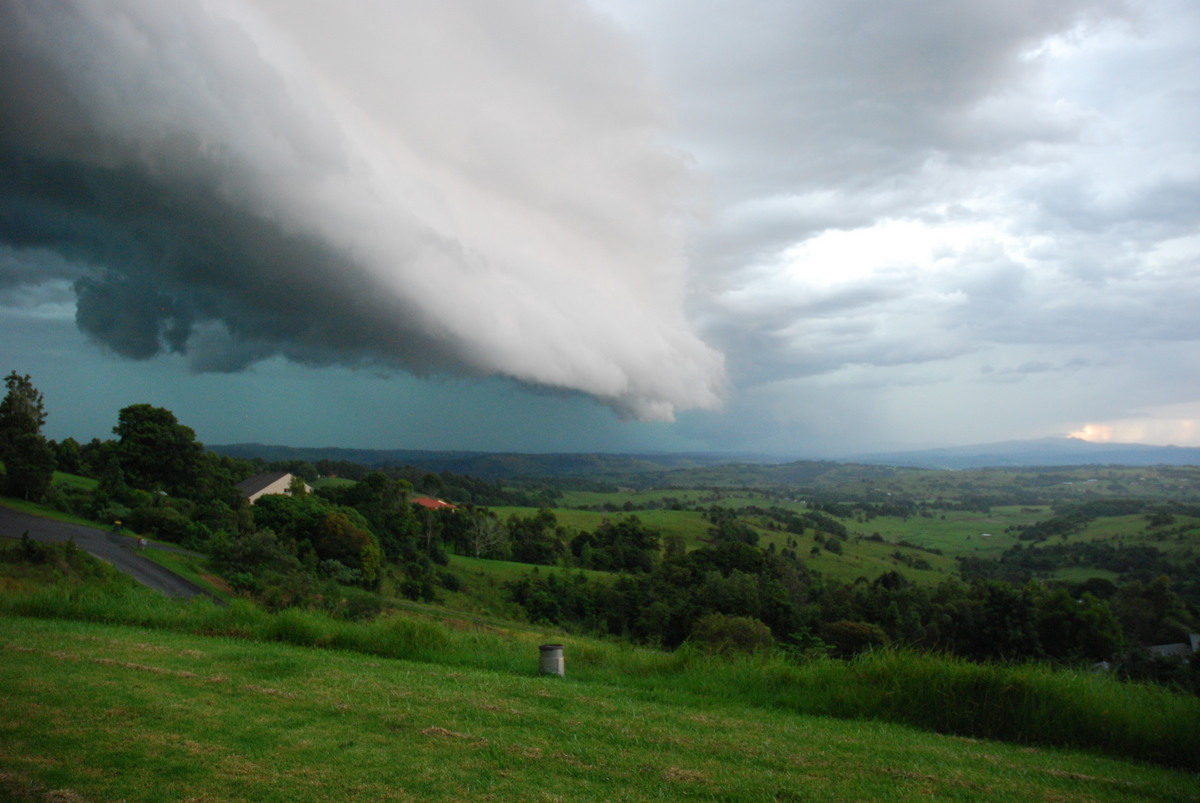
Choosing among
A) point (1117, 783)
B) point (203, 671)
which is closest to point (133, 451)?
point (203, 671)

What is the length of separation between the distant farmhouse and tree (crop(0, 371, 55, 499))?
26.0m

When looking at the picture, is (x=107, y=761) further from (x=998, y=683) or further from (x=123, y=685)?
(x=998, y=683)

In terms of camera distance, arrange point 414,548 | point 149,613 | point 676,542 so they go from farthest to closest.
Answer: point 676,542
point 414,548
point 149,613

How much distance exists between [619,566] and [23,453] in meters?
61.4

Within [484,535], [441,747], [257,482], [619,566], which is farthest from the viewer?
[484,535]

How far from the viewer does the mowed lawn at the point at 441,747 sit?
511 cm

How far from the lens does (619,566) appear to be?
3305 inches

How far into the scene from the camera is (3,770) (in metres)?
4.91

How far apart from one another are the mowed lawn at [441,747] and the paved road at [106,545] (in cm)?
2245

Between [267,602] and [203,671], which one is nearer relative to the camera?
[203,671]

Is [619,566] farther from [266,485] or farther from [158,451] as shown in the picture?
[158,451]

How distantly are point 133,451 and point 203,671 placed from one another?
198 feet

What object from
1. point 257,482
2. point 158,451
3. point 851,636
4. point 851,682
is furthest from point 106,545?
point 851,636

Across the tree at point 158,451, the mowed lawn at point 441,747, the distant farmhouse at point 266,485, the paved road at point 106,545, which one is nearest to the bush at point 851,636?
the paved road at point 106,545
